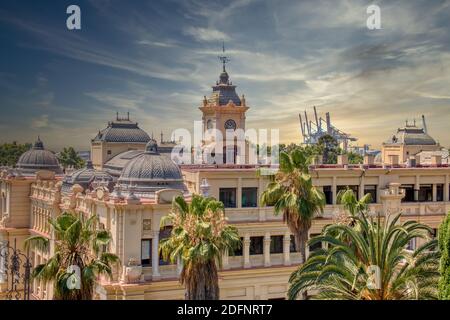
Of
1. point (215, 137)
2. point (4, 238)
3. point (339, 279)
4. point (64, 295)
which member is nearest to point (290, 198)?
point (339, 279)

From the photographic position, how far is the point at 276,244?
35.0 metres

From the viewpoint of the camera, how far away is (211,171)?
109ft

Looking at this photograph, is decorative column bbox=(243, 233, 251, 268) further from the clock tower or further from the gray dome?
the clock tower

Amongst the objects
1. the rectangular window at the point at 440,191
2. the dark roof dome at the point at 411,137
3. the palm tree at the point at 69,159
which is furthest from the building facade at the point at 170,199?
the palm tree at the point at 69,159

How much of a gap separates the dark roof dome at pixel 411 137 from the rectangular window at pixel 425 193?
1495 cm

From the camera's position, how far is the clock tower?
39.5 m

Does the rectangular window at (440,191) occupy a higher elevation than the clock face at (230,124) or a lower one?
lower

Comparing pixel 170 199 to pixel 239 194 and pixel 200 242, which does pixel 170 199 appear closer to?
pixel 239 194

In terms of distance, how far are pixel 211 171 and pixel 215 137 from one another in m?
6.70

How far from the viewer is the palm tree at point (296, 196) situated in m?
26.6

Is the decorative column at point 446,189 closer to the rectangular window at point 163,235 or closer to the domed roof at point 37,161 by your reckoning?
the rectangular window at point 163,235

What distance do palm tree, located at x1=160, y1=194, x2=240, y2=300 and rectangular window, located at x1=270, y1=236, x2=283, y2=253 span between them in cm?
1258

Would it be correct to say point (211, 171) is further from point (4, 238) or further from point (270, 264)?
point (4, 238)

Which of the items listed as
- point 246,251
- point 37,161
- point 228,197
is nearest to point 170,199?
point 228,197
